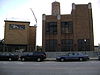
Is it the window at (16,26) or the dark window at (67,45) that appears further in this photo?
the window at (16,26)

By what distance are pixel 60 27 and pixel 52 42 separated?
3961 millimetres

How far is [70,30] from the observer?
47531mm

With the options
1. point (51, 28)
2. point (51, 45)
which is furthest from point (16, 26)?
point (51, 45)

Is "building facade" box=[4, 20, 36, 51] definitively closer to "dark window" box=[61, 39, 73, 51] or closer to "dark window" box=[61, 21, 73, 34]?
"dark window" box=[61, 39, 73, 51]

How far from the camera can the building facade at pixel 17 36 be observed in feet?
159

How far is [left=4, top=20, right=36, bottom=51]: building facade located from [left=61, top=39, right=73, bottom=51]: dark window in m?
8.70

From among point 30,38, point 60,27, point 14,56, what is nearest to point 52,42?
point 60,27

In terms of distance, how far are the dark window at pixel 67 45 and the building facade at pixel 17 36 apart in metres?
8.70

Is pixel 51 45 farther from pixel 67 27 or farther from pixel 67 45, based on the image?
pixel 67 27

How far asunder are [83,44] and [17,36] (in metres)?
15.6

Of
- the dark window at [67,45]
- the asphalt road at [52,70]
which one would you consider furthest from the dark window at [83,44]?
the asphalt road at [52,70]

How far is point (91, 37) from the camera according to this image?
150ft

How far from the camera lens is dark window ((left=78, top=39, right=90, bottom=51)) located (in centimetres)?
4584

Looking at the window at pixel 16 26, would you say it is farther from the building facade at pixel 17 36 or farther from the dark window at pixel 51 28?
the dark window at pixel 51 28
